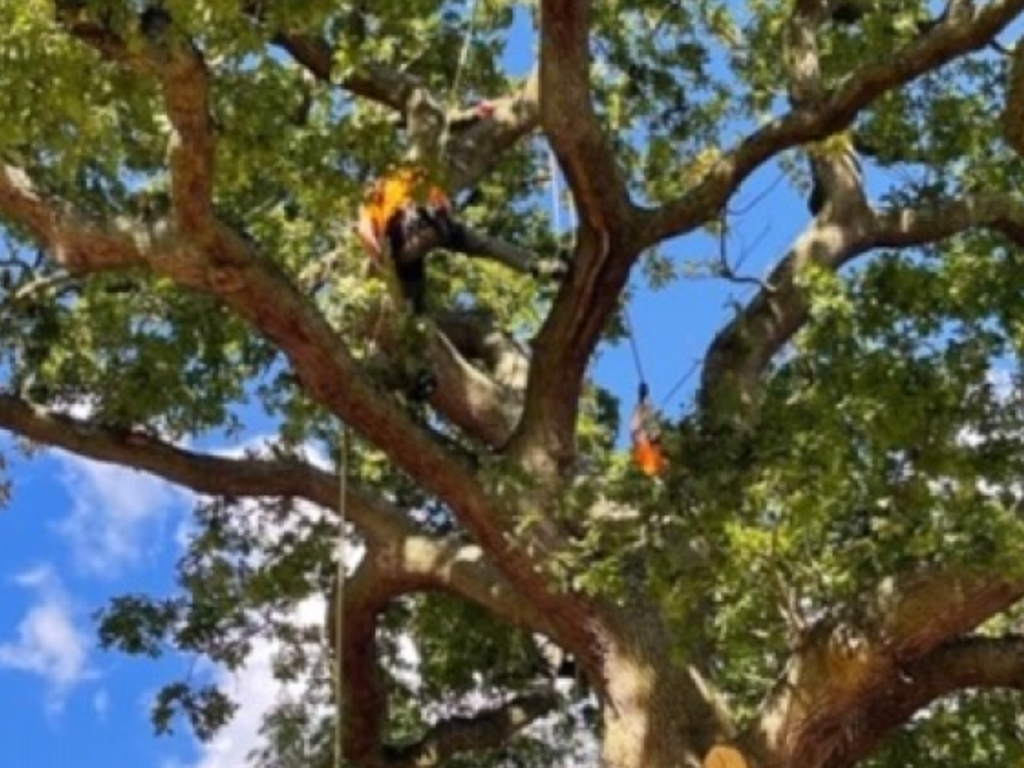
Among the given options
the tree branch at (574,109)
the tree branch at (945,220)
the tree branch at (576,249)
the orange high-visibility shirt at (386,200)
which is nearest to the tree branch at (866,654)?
the tree branch at (576,249)

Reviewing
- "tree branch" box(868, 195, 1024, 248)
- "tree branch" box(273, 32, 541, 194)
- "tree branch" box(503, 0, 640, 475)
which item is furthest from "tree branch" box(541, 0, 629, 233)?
"tree branch" box(868, 195, 1024, 248)

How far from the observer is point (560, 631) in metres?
6.44

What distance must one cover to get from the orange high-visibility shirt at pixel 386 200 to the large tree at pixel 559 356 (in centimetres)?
14

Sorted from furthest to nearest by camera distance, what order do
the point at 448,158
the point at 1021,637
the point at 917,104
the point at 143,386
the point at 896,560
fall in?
the point at 917,104
the point at 143,386
the point at 448,158
the point at 1021,637
the point at 896,560

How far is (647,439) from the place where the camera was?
243 inches

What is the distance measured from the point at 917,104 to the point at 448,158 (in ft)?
7.37

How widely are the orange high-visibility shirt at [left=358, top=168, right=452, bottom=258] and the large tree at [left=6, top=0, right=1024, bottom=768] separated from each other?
139 millimetres

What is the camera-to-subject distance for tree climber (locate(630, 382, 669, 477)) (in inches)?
232

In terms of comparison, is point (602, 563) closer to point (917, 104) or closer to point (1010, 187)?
point (1010, 187)

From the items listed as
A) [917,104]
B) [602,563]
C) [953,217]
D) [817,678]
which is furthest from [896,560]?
[917,104]

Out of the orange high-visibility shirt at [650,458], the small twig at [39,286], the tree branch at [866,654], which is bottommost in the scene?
the tree branch at [866,654]

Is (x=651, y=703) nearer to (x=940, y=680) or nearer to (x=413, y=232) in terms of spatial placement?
(x=940, y=680)

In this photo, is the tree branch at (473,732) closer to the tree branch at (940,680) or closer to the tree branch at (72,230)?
the tree branch at (940,680)

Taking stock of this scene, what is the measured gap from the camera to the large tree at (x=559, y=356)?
18.2 ft
